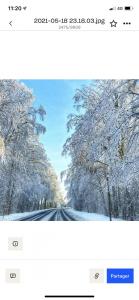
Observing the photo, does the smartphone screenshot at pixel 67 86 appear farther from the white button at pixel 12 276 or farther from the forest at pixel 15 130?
the forest at pixel 15 130

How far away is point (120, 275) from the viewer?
9.92 feet

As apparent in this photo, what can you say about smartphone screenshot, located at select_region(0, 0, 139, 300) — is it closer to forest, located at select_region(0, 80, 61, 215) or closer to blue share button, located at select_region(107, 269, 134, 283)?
blue share button, located at select_region(107, 269, 134, 283)

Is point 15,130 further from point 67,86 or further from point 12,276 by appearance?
point 12,276

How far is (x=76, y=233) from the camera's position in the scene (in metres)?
3.23

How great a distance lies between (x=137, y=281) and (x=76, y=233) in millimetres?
611

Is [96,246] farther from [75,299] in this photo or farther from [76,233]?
[75,299]

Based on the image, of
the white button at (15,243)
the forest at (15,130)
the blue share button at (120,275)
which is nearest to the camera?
the blue share button at (120,275)

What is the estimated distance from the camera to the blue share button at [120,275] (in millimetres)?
2984

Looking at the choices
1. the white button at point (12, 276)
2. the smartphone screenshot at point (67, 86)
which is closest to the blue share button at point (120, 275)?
the smartphone screenshot at point (67, 86)
